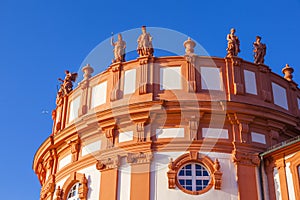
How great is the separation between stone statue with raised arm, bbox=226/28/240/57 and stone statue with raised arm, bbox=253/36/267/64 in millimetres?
1087

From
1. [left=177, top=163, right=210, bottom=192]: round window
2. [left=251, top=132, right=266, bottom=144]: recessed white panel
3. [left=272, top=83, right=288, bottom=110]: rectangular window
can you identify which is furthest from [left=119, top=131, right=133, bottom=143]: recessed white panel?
[left=272, top=83, right=288, bottom=110]: rectangular window

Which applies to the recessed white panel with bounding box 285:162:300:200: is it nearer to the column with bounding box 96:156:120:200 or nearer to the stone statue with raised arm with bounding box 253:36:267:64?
the stone statue with raised arm with bounding box 253:36:267:64

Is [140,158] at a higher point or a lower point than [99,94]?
lower

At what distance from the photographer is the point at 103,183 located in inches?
878

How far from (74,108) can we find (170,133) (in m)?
6.19

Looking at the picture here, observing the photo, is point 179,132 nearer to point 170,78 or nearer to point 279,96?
point 170,78

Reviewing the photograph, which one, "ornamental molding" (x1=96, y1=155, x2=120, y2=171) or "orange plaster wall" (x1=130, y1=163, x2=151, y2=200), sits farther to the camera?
"ornamental molding" (x1=96, y1=155, x2=120, y2=171)

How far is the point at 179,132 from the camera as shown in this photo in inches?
886

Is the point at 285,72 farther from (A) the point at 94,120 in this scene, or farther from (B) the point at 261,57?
(A) the point at 94,120

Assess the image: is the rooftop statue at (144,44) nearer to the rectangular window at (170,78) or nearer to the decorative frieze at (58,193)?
the rectangular window at (170,78)

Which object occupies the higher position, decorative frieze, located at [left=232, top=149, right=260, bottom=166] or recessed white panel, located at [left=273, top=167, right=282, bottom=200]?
decorative frieze, located at [left=232, top=149, right=260, bottom=166]

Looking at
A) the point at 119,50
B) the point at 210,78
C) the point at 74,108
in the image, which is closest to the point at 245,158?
the point at 210,78

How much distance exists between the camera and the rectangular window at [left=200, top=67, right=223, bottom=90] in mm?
23766

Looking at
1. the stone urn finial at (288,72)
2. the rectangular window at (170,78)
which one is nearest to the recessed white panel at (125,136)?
the rectangular window at (170,78)
